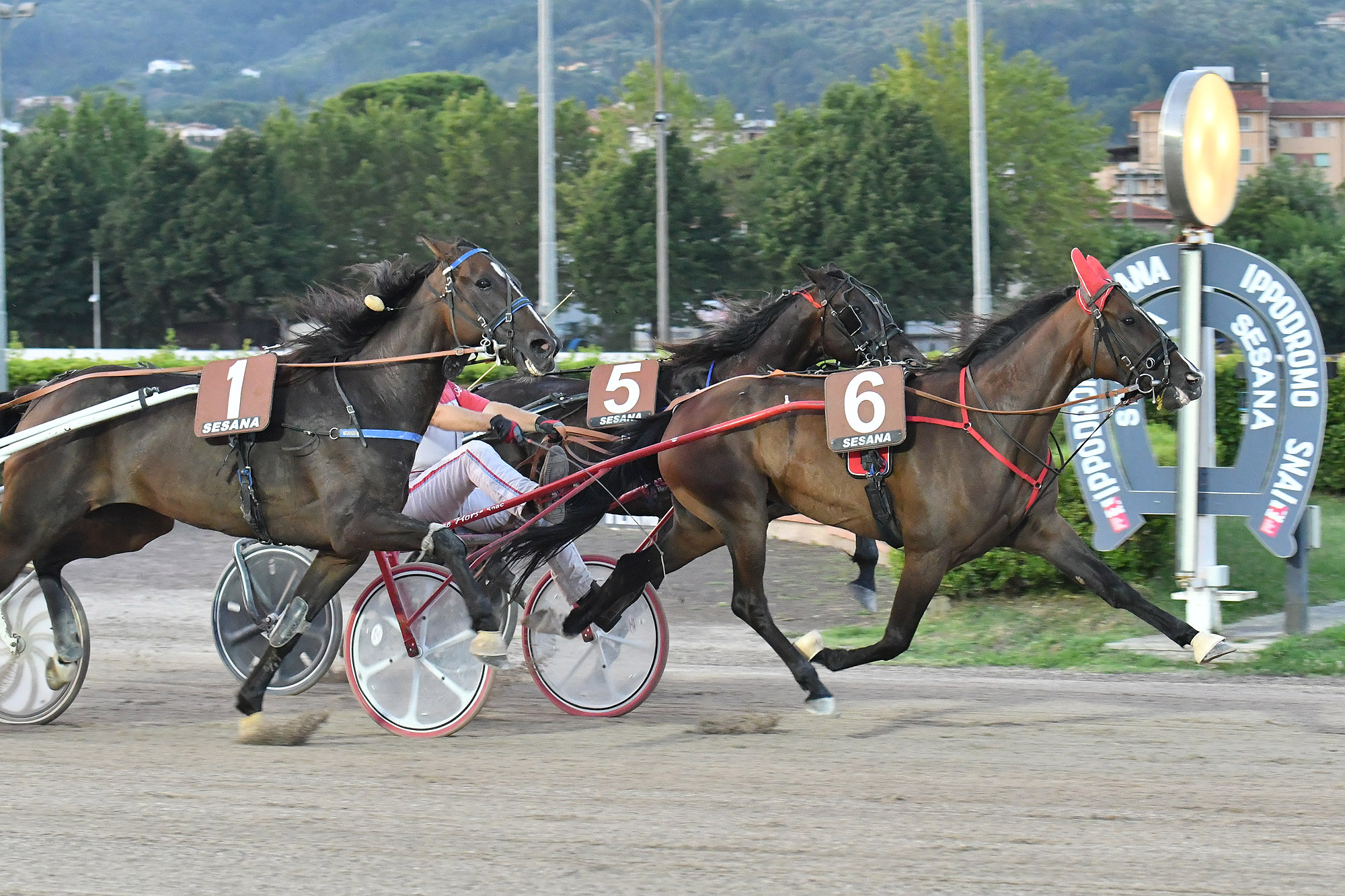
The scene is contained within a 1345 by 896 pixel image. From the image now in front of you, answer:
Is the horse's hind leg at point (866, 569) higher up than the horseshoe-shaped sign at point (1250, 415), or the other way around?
the horseshoe-shaped sign at point (1250, 415)

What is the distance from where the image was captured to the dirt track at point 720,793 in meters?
3.71

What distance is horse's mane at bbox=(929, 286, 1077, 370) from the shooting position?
5.51 metres

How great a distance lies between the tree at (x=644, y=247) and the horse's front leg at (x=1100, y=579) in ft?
105

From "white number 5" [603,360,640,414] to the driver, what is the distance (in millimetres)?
1264

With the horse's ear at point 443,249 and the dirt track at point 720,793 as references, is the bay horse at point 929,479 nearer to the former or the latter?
the dirt track at point 720,793

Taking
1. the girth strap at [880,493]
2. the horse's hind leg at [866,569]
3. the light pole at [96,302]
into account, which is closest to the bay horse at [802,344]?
the horse's hind leg at [866,569]

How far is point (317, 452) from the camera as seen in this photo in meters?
5.30

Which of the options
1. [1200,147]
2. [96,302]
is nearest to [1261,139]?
[96,302]

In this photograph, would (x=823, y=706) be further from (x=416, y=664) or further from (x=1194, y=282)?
(x=1194, y=282)

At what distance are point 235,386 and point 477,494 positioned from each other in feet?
3.83

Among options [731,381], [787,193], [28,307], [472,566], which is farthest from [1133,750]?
[28,307]

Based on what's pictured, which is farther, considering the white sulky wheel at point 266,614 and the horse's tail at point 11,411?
the white sulky wheel at point 266,614

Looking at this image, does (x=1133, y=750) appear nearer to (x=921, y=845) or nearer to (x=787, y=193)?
(x=921, y=845)

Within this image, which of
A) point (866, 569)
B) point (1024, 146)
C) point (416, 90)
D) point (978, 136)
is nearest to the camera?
point (866, 569)
